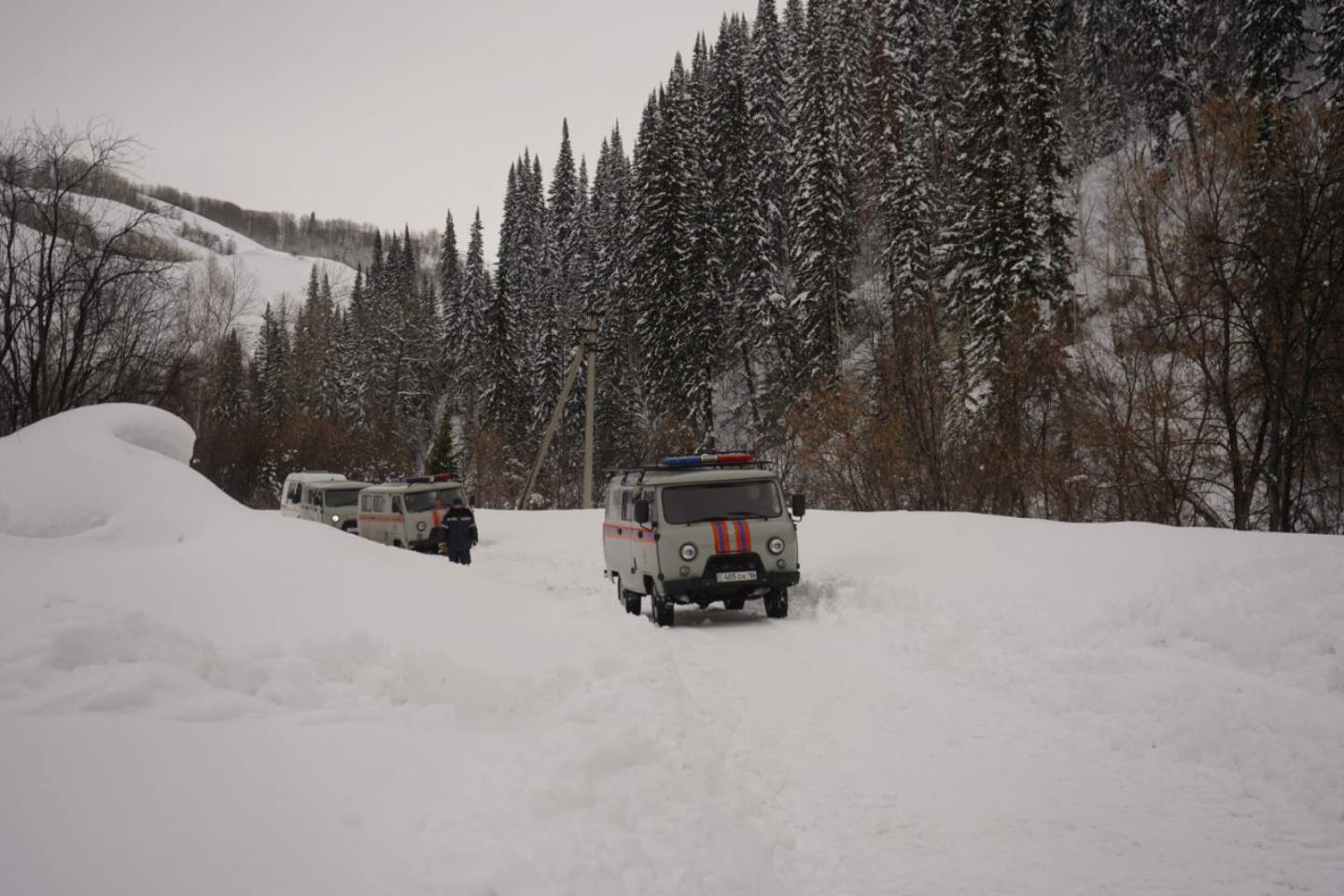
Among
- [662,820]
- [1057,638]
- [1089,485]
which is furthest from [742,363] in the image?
[662,820]

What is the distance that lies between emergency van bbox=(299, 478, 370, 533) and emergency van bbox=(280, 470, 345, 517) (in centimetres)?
25

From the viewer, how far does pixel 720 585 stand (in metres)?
12.6

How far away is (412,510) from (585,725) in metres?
20.2

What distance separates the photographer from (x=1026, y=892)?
4.16 m

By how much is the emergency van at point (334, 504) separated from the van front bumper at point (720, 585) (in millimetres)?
20183

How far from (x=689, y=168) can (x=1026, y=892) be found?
48616 mm

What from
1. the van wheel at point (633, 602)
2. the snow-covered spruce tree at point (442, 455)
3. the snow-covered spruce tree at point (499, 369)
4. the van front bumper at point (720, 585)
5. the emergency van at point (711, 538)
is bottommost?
the van wheel at point (633, 602)

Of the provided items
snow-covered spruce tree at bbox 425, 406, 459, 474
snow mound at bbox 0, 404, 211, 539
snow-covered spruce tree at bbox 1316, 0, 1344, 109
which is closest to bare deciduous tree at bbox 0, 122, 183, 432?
snow mound at bbox 0, 404, 211, 539

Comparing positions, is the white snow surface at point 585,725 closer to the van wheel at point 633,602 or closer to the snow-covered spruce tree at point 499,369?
the van wheel at point 633,602

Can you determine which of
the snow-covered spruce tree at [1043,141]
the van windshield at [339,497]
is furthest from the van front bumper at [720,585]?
the snow-covered spruce tree at [1043,141]

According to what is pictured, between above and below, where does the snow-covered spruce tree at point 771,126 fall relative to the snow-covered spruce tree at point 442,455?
above

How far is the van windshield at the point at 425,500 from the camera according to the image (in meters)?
25.4

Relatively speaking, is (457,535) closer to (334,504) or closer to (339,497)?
(334,504)

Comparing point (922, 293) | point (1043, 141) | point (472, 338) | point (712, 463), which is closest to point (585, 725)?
point (712, 463)
